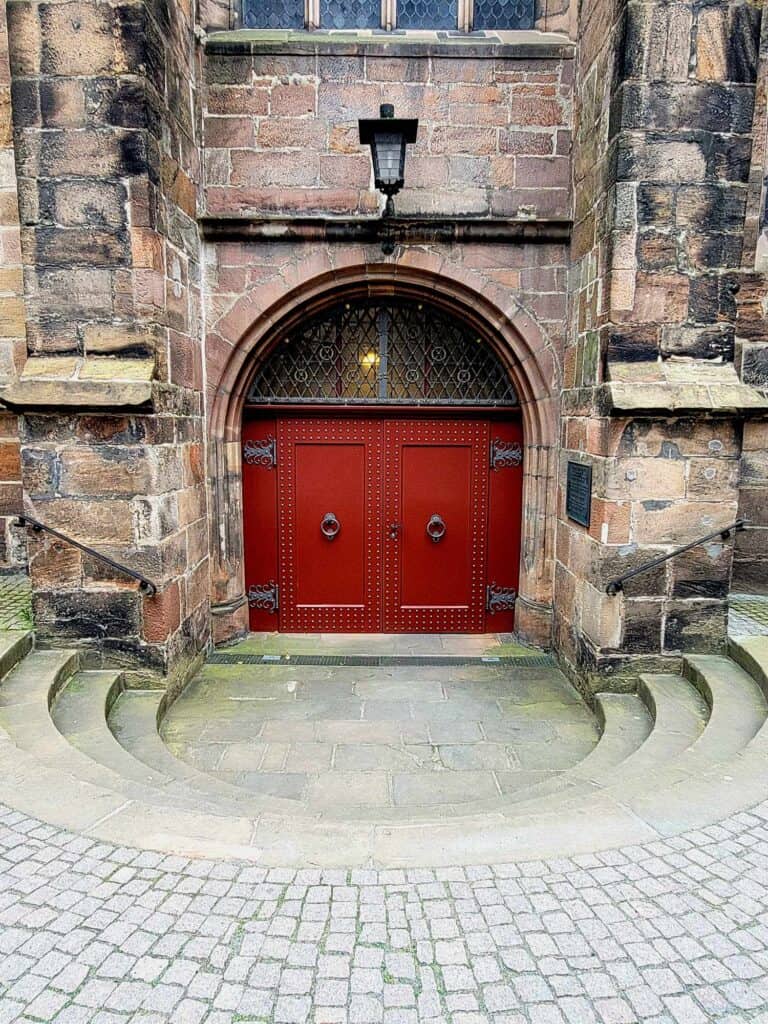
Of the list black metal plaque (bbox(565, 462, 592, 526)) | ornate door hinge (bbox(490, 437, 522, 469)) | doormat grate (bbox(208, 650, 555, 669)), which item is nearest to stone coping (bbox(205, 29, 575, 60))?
ornate door hinge (bbox(490, 437, 522, 469))

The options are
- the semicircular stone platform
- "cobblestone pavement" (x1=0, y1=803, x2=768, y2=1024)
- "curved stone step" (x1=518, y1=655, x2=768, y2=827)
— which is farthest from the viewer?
"curved stone step" (x1=518, y1=655, x2=768, y2=827)

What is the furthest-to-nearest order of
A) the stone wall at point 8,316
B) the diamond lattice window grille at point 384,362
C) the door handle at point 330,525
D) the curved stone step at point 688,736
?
the door handle at point 330,525, the diamond lattice window grille at point 384,362, the stone wall at point 8,316, the curved stone step at point 688,736

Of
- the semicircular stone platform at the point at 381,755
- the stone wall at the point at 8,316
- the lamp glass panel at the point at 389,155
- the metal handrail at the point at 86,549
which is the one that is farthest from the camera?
the stone wall at the point at 8,316

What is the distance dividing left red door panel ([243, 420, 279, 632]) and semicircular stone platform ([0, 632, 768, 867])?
49cm

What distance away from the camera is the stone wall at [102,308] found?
411cm

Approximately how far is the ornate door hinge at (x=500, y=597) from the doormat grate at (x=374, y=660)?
0.58 meters

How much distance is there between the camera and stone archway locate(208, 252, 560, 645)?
5262 millimetres

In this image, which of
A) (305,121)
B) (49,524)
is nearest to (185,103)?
(305,121)

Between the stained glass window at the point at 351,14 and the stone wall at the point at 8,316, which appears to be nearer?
the stained glass window at the point at 351,14

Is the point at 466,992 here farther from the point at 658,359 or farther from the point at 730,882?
the point at 658,359

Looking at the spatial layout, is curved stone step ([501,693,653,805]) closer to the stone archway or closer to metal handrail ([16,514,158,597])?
the stone archway

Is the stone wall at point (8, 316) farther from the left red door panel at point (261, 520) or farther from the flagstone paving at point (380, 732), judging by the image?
the flagstone paving at point (380, 732)

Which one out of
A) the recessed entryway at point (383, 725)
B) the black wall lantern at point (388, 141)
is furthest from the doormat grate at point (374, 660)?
the black wall lantern at point (388, 141)

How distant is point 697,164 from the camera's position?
167 inches
